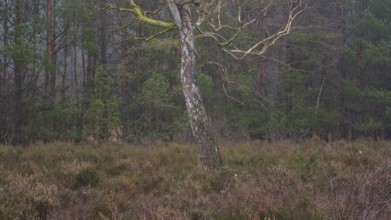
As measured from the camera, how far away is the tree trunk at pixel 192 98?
794 centimetres

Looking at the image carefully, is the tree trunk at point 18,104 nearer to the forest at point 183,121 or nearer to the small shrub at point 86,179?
the forest at point 183,121

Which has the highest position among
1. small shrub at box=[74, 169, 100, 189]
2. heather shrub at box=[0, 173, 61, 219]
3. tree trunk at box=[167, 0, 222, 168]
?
tree trunk at box=[167, 0, 222, 168]

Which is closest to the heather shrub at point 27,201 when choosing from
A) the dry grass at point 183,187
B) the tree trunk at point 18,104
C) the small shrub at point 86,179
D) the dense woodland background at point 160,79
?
the dry grass at point 183,187

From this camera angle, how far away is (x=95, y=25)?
17.7 meters

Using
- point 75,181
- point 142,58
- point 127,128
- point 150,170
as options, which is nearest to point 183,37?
point 150,170

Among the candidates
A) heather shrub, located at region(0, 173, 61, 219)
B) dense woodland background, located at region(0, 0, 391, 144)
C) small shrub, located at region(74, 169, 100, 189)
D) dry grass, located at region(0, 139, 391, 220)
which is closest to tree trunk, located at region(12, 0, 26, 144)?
dense woodland background, located at region(0, 0, 391, 144)

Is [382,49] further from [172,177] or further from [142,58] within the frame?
[172,177]

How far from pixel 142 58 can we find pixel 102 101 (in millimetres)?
5933

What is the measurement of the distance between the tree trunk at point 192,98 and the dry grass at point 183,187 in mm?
539

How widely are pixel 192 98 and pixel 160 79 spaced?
27.8 feet

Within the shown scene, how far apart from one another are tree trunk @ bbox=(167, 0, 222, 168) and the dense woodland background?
156 centimetres

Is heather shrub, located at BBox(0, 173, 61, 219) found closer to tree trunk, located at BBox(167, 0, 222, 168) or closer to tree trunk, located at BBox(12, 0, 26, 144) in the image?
tree trunk, located at BBox(167, 0, 222, 168)

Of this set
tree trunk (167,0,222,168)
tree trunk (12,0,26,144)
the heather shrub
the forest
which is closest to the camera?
the heather shrub

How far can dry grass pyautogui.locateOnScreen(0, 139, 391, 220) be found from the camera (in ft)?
14.3
